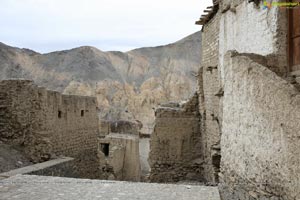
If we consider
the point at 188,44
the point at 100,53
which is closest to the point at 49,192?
the point at 100,53

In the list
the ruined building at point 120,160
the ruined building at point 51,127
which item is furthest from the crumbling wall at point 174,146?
the ruined building at point 120,160

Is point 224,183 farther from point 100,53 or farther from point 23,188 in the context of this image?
point 100,53

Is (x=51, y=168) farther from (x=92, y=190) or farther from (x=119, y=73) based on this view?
(x=119, y=73)

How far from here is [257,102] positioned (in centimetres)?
404

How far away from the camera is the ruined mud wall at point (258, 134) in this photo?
11.0ft

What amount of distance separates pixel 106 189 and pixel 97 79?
33.9m

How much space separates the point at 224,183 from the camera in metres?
5.25

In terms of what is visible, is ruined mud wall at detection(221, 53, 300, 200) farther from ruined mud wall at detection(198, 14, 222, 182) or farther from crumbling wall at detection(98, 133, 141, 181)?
crumbling wall at detection(98, 133, 141, 181)

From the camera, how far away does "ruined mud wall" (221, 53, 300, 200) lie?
3343 millimetres

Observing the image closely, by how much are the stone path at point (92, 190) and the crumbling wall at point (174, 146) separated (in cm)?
346

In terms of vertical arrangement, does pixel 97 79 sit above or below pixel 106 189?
above

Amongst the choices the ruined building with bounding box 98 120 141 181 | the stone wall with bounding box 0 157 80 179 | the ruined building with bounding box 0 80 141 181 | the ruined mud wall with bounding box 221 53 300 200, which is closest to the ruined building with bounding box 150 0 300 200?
the ruined mud wall with bounding box 221 53 300 200

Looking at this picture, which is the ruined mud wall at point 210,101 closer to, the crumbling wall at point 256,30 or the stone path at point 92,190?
the crumbling wall at point 256,30

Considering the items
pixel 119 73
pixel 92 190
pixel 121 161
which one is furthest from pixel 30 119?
pixel 119 73
